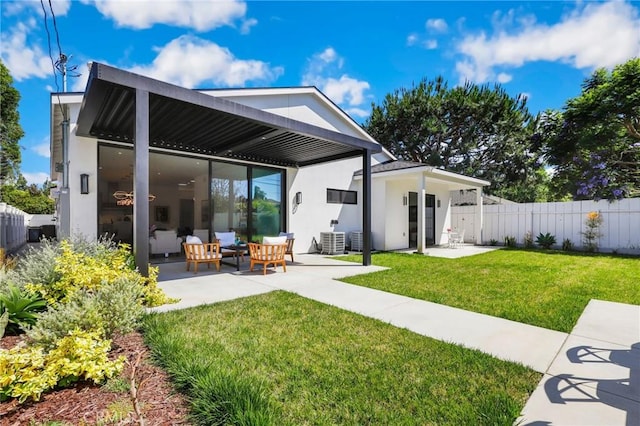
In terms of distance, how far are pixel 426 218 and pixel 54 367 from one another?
46.4 ft

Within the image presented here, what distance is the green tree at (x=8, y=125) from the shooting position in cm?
1675

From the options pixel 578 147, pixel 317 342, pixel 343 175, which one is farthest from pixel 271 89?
pixel 578 147

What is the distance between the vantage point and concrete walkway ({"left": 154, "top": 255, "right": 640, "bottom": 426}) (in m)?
2.30

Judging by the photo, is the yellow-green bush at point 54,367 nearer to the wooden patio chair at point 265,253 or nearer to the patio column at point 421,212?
the wooden patio chair at point 265,253

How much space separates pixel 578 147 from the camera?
14.5 m

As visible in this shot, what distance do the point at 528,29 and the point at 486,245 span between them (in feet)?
29.6

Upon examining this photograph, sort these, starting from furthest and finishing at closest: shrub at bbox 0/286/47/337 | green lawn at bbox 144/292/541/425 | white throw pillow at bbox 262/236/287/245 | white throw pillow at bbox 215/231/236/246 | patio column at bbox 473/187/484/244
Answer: patio column at bbox 473/187/484/244 → white throw pillow at bbox 215/231/236/246 → white throw pillow at bbox 262/236/287/245 → shrub at bbox 0/286/47/337 → green lawn at bbox 144/292/541/425

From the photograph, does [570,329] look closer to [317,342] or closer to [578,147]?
[317,342]

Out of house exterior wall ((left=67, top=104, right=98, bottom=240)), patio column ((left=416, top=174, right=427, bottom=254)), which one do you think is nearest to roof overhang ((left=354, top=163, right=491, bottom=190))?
patio column ((left=416, top=174, right=427, bottom=254))

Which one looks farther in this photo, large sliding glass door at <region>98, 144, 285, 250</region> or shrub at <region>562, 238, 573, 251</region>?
shrub at <region>562, 238, 573, 251</region>

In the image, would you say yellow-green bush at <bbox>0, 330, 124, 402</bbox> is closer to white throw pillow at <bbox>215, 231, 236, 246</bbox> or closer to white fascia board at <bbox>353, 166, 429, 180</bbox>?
white throw pillow at <bbox>215, 231, 236, 246</bbox>

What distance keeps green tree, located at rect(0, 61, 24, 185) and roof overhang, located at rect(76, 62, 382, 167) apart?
16.3 metres

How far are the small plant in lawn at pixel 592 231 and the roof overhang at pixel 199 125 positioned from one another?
9196 mm

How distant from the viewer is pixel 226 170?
32.6 feet
